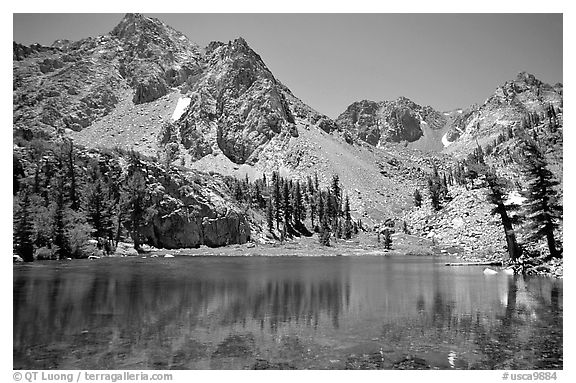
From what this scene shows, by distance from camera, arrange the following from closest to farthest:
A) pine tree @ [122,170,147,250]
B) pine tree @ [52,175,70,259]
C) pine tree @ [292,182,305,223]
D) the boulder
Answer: pine tree @ [52,175,70,259] < the boulder < pine tree @ [122,170,147,250] < pine tree @ [292,182,305,223]

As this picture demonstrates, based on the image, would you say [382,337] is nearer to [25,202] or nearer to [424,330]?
[424,330]

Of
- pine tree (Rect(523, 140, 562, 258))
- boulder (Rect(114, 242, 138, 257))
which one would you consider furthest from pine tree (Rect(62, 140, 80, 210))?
pine tree (Rect(523, 140, 562, 258))

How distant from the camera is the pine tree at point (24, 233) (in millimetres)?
44406

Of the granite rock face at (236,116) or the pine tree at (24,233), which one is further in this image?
the granite rock face at (236,116)

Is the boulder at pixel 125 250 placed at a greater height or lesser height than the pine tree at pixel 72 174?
lesser

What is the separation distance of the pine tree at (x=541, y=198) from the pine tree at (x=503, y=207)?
3.50 metres

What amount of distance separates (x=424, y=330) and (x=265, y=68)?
19516cm

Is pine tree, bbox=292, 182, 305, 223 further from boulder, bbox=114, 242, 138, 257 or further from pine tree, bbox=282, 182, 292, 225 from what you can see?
boulder, bbox=114, 242, 138, 257

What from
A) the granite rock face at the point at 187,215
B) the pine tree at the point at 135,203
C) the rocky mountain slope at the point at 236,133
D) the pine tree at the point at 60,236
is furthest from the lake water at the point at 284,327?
the rocky mountain slope at the point at 236,133

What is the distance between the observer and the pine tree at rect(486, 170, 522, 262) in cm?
3741

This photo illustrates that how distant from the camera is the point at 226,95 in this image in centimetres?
18812

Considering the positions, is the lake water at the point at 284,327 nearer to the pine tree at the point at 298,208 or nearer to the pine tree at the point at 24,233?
the pine tree at the point at 24,233

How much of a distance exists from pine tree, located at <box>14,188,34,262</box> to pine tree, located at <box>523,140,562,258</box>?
4821 centimetres
